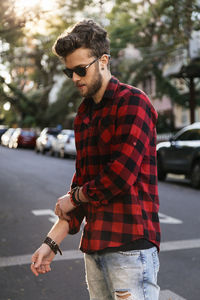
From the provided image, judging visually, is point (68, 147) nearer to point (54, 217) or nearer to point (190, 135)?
point (190, 135)

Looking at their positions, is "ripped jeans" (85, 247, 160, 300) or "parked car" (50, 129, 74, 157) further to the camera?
"parked car" (50, 129, 74, 157)

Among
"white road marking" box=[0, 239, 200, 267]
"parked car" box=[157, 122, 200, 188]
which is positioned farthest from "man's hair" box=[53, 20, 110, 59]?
"parked car" box=[157, 122, 200, 188]

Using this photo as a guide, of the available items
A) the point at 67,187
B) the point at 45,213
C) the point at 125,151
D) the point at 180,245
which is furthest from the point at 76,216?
the point at 67,187

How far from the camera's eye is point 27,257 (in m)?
6.39

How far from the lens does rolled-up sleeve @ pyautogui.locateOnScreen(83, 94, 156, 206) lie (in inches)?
87.9

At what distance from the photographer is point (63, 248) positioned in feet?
22.7

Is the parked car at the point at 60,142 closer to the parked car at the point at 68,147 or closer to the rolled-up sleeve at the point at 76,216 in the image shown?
the parked car at the point at 68,147

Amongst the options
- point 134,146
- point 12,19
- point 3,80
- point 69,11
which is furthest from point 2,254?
point 69,11

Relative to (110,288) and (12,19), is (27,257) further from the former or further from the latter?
(12,19)

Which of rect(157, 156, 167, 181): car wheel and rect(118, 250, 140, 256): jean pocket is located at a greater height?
rect(118, 250, 140, 256): jean pocket

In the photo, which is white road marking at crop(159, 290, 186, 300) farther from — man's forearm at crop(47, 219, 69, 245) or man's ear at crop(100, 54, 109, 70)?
man's ear at crop(100, 54, 109, 70)

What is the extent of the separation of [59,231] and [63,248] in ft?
14.6

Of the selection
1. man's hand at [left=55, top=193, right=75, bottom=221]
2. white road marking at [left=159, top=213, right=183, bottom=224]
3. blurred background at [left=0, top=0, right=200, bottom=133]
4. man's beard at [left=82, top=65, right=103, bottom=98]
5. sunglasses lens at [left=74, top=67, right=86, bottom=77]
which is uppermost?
blurred background at [left=0, top=0, right=200, bottom=133]

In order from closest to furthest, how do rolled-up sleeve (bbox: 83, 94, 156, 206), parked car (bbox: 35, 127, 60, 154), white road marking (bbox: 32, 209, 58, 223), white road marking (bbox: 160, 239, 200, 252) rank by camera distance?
rolled-up sleeve (bbox: 83, 94, 156, 206)
white road marking (bbox: 160, 239, 200, 252)
white road marking (bbox: 32, 209, 58, 223)
parked car (bbox: 35, 127, 60, 154)
